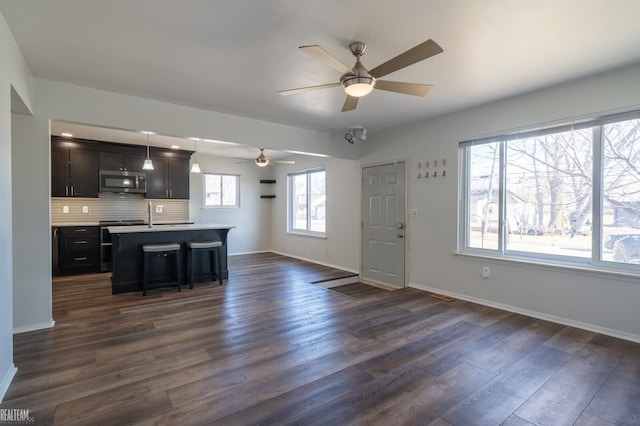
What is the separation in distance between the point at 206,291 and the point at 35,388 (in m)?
2.56

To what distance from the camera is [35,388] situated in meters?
2.16

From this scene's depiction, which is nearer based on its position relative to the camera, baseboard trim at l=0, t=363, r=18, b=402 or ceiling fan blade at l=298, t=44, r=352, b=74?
ceiling fan blade at l=298, t=44, r=352, b=74

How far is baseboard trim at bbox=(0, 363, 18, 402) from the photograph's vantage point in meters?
2.06

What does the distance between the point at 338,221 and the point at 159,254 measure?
3390mm

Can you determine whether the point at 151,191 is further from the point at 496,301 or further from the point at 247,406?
the point at 496,301

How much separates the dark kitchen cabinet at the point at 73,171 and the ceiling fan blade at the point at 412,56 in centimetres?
616

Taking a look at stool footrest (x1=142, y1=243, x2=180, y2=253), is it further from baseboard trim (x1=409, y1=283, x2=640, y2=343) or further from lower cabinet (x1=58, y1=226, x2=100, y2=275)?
baseboard trim (x1=409, y1=283, x2=640, y2=343)

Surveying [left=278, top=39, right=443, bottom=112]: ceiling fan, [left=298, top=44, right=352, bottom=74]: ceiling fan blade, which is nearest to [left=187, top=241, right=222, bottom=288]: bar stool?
[left=278, top=39, right=443, bottom=112]: ceiling fan

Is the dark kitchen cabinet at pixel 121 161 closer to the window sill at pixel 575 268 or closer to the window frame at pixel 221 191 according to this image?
the window frame at pixel 221 191

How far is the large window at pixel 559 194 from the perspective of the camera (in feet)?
10.0

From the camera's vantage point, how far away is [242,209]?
8242 mm

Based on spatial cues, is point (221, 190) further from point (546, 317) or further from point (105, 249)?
point (546, 317)

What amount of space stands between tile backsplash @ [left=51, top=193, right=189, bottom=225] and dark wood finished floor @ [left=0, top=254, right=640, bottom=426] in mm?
2745

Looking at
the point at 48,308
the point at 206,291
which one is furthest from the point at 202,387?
the point at 206,291
